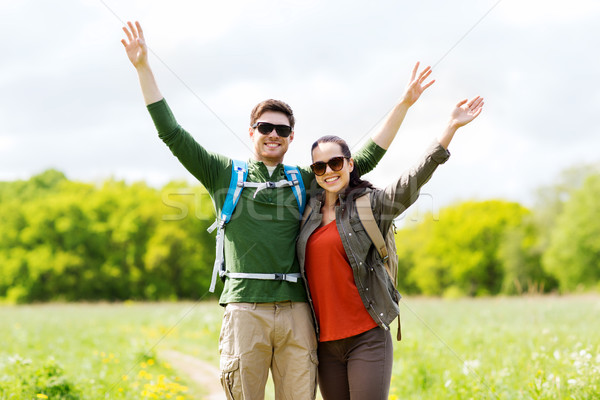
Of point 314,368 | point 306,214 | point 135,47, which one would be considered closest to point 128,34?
point 135,47

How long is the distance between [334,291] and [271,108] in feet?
4.93

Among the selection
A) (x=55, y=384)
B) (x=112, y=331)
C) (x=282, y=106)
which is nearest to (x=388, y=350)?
(x=282, y=106)

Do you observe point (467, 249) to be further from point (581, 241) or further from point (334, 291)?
point (334, 291)

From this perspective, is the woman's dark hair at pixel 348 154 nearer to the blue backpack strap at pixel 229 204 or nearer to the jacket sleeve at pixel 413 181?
the jacket sleeve at pixel 413 181

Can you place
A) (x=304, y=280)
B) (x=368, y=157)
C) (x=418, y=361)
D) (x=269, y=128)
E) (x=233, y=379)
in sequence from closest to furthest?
(x=233, y=379) → (x=304, y=280) → (x=269, y=128) → (x=368, y=157) → (x=418, y=361)

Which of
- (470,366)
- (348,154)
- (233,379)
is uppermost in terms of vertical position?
(348,154)

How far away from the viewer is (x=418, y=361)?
22.8 ft

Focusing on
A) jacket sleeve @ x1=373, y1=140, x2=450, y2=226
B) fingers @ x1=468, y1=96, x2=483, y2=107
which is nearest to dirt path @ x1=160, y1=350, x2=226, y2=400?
jacket sleeve @ x1=373, y1=140, x2=450, y2=226

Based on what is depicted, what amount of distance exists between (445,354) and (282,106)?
507 centimetres

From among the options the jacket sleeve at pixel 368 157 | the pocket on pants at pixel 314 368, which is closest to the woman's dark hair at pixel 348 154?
the jacket sleeve at pixel 368 157

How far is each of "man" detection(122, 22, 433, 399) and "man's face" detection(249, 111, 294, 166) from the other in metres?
0.21

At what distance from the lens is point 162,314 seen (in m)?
17.7

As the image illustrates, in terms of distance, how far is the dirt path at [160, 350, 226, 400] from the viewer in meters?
7.43

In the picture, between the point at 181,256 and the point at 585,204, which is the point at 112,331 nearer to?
the point at 181,256
